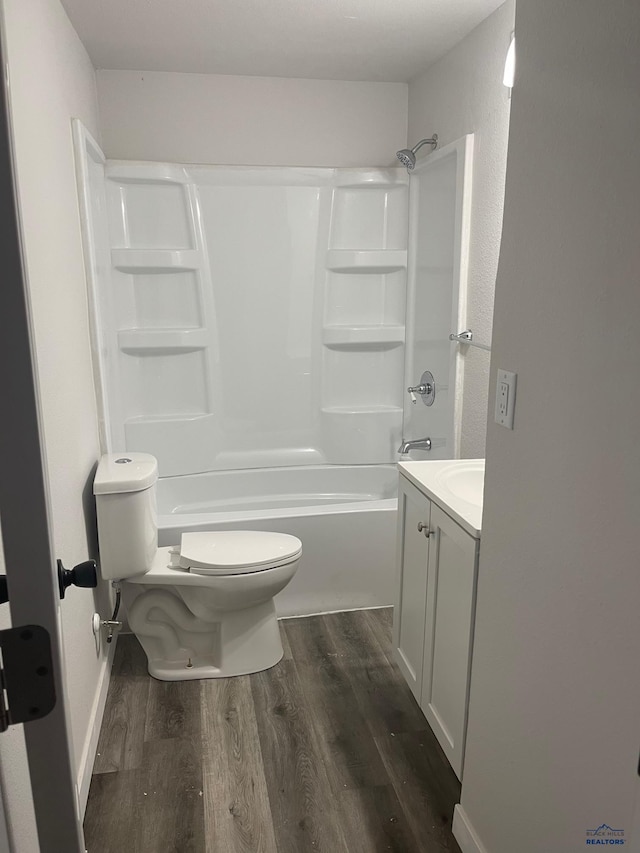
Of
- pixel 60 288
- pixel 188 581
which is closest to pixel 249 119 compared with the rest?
pixel 60 288

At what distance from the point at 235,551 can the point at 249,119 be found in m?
2.08

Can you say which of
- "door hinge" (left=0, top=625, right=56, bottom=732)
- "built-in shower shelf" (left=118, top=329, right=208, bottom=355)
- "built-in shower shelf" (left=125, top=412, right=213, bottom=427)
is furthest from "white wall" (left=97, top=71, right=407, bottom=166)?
"door hinge" (left=0, top=625, right=56, bottom=732)

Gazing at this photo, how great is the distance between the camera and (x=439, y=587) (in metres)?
1.94

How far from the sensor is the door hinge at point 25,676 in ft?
2.26

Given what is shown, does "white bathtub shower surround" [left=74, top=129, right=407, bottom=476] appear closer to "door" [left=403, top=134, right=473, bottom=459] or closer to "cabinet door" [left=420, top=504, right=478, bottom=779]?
"door" [left=403, top=134, right=473, bottom=459]

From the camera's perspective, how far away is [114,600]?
2.73m

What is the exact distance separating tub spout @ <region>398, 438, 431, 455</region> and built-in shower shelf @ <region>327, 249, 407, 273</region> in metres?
0.93

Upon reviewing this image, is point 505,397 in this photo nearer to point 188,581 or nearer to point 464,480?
point 464,480

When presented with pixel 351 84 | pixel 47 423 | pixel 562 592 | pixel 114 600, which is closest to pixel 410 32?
pixel 351 84

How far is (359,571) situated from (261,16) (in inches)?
86.4

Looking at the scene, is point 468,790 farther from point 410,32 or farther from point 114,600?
point 410,32

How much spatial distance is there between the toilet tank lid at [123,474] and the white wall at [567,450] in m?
1.25

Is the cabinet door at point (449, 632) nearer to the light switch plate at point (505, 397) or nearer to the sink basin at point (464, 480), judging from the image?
the sink basin at point (464, 480)

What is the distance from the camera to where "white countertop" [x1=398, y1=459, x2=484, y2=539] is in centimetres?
175
